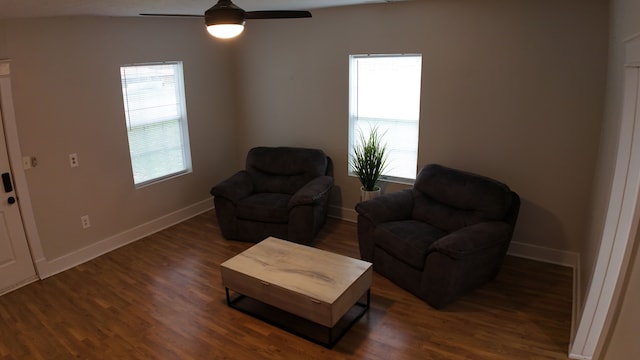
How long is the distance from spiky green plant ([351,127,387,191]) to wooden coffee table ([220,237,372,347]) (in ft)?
4.50

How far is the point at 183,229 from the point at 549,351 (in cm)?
396

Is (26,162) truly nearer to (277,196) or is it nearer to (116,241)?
(116,241)

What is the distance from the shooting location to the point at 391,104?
4.74 metres

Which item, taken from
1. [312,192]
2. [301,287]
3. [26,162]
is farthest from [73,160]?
[301,287]

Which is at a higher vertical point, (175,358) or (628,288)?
(628,288)

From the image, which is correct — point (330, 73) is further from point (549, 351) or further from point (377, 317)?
point (549, 351)

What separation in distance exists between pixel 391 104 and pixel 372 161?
68cm

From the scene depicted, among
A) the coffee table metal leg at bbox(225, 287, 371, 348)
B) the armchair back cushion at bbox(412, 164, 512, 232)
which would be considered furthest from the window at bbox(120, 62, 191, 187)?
the armchair back cushion at bbox(412, 164, 512, 232)

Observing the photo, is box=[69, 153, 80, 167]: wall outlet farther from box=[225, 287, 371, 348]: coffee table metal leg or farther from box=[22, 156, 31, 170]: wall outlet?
box=[225, 287, 371, 348]: coffee table metal leg

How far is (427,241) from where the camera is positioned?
3.61 m

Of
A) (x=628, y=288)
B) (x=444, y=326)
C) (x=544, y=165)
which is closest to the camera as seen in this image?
(x=628, y=288)

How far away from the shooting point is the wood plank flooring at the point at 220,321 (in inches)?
119

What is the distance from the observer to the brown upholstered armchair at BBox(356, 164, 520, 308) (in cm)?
335

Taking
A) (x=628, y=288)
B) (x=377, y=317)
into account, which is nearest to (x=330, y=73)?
(x=377, y=317)
